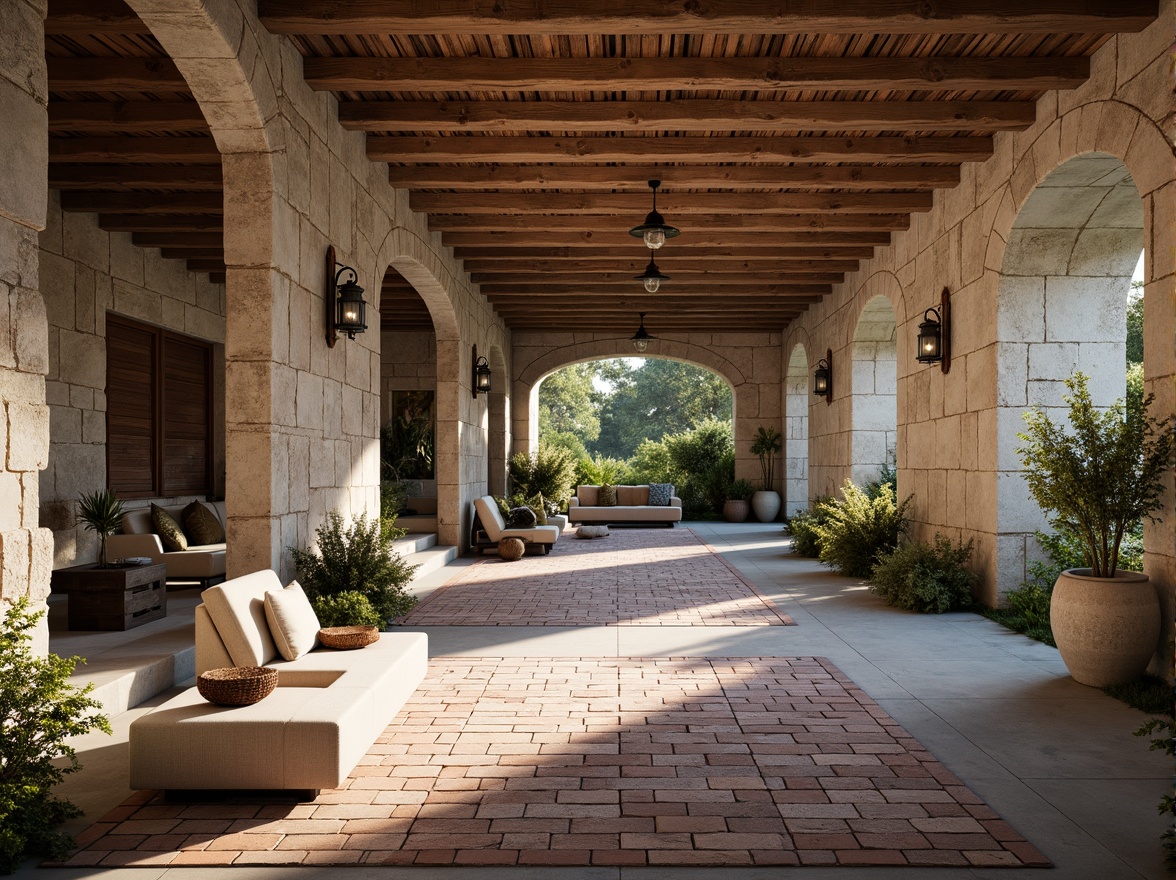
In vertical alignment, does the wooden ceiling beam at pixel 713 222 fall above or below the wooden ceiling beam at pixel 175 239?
above

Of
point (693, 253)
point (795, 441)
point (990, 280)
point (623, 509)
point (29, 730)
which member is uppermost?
point (693, 253)

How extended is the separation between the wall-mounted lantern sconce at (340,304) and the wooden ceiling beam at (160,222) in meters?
3.51

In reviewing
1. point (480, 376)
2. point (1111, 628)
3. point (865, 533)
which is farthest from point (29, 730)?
point (480, 376)

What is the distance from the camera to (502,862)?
297 centimetres

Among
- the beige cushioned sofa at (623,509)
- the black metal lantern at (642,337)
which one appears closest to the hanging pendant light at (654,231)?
the black metal lantern at (642,337)

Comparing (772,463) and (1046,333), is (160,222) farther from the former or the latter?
(772,463)

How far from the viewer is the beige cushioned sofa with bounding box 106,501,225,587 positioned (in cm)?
808

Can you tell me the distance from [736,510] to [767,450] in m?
1.40

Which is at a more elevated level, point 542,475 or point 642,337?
point 642,337

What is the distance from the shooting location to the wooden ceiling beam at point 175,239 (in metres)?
10.0

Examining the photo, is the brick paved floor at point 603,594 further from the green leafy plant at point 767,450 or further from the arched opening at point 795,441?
the green leafy plant at point 767,450

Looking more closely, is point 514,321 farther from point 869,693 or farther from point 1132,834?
point 1132,834

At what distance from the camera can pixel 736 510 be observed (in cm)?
1834

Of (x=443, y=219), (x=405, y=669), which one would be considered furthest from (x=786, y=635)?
(x=443, y=219)
